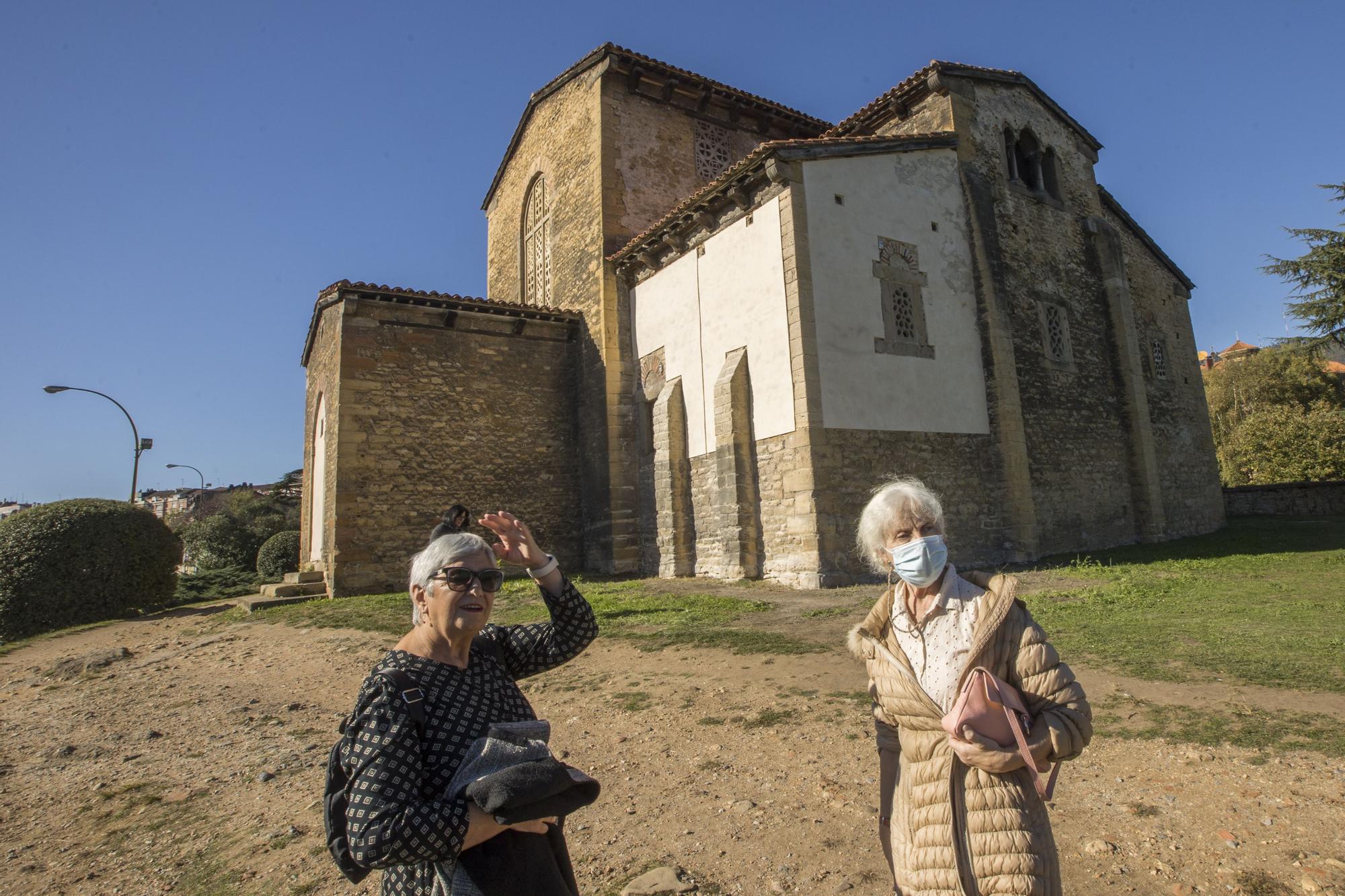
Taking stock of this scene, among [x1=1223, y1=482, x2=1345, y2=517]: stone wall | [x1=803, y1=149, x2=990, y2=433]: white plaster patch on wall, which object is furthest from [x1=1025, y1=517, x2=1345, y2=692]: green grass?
[x1=1223, y1=482, x2=1345, y2=517]: stone wall

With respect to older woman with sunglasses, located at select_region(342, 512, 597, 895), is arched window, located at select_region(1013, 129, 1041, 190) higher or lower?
higher

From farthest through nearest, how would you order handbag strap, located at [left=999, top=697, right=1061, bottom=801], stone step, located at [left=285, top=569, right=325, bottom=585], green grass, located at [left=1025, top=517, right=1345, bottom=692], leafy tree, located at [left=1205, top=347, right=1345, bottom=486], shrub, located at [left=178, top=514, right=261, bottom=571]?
1. leafy tree, located at [left=1205, top=347, right=1345, bottom=486]
2. shrub, located at [left=178, top=514, right=261, bottom=571]
3. stone step, located at [left=285, top=569, right=325, bottom=585]
4. green grass, located at [left=1025, top=517, right=1345, bottom=692]
5. handbag strap, located at [left=999, top=697, right=1061, bottom=801]

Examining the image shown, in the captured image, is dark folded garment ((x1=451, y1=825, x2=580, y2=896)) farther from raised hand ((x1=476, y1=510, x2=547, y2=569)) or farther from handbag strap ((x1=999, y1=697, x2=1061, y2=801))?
handbag strap ((x1=999, y1=697, x2=1061, y2=801))

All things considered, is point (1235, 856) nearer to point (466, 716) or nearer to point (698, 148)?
point (466, 716)

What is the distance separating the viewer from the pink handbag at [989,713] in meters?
1.81

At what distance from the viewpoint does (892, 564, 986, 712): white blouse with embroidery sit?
1991 mm

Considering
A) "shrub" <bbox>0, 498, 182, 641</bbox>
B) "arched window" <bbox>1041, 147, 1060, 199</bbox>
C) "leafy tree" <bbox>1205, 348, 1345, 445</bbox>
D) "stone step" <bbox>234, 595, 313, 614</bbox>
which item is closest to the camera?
"shrub" <bbox>0, 498, 182, 641</bbox>

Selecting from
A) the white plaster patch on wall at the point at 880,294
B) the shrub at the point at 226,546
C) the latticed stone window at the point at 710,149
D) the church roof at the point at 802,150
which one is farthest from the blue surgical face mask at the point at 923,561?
the shrub at the point at 226,546

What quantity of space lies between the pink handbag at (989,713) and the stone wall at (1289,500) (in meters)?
21.9

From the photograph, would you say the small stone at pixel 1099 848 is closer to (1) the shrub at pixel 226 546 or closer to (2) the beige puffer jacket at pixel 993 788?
(2) the beige puffer jacket at pixel 993 788

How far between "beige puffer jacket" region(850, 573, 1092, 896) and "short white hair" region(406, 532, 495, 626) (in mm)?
1297

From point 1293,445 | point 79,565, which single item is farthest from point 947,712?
point 1293,445

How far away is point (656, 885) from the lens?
3023 millimetres

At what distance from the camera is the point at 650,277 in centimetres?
1457
